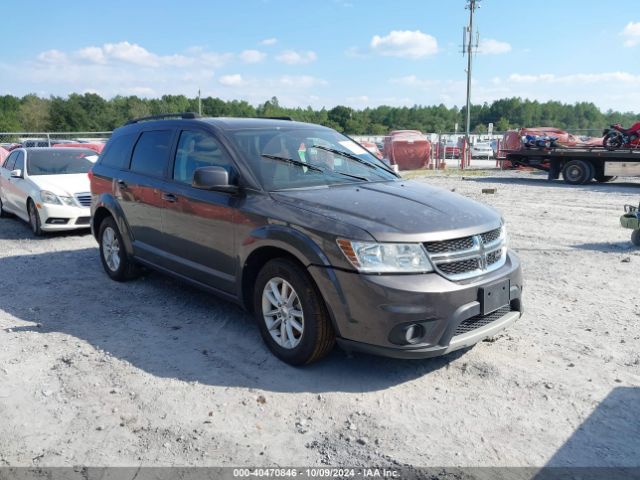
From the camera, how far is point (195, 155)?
502 centimetres

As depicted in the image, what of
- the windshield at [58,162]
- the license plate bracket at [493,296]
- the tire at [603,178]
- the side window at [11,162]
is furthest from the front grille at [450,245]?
the tire at [603,178]

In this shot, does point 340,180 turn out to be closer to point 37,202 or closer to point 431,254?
point 431,254

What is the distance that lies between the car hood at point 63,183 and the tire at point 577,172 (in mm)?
14844

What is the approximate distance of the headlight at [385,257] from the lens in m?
3.54

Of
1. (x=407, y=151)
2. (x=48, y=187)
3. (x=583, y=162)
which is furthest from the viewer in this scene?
(x=407, y=151)

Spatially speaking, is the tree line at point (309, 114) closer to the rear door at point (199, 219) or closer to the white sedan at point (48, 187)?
the white sedan at point (48, 187)

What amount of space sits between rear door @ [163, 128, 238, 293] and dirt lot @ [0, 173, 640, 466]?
1.83 feet

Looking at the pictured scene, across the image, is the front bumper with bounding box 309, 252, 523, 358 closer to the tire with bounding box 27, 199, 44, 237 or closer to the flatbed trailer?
the tire with bounding box 27, 199, 44, 237

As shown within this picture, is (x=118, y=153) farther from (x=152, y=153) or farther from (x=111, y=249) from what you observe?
(x=111, y=249)

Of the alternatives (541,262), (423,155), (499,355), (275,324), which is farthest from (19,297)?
(423,155)

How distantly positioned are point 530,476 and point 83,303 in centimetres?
456

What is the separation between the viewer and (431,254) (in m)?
3.61

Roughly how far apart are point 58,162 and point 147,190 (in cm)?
584

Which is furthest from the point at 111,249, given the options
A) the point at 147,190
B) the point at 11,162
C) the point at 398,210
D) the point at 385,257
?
the point at 11,162
